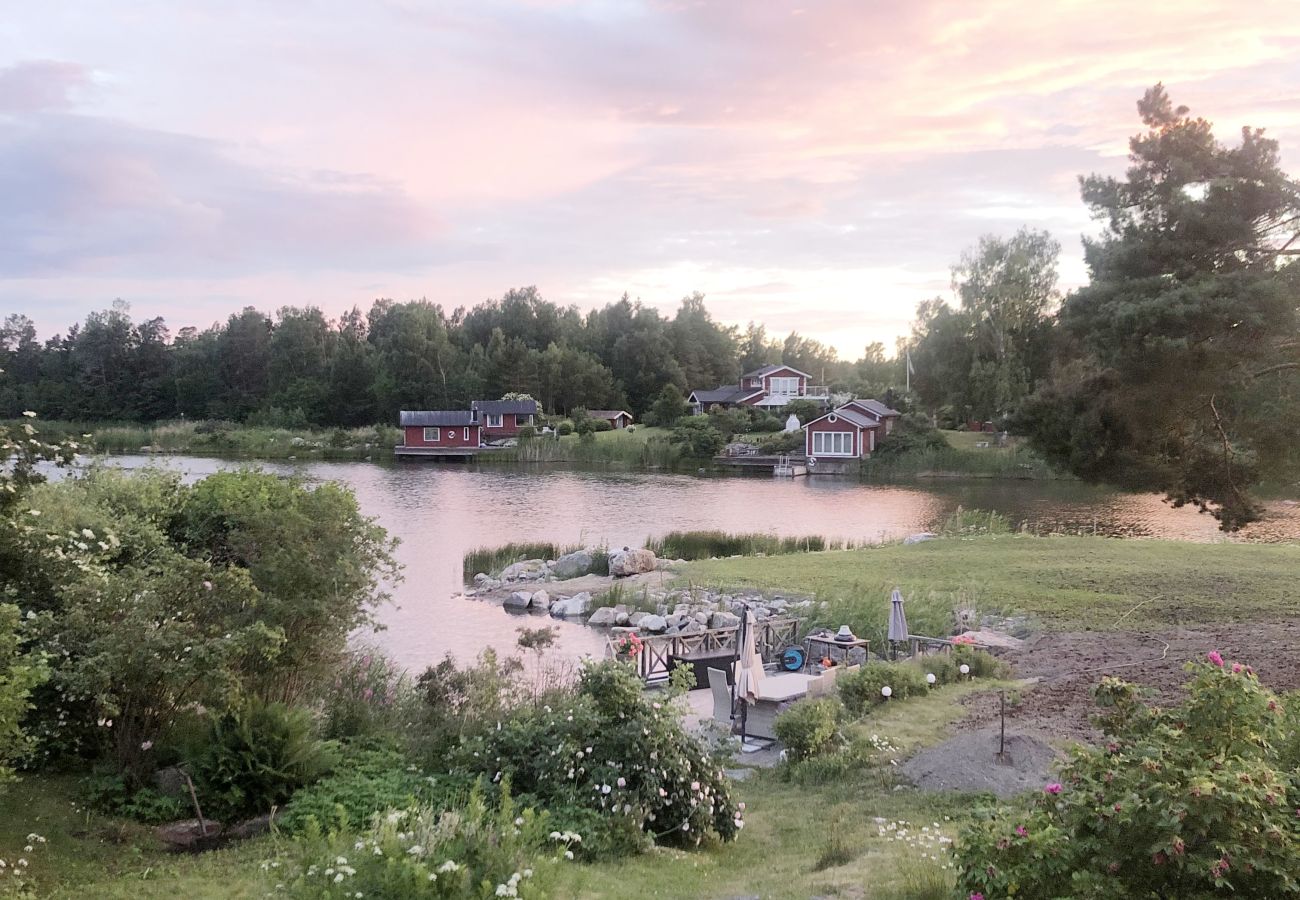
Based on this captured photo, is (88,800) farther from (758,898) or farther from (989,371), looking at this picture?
(989,371)

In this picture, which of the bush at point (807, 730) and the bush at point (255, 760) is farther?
the bush at point (807, 730)

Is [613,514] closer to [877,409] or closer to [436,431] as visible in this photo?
[877,409]

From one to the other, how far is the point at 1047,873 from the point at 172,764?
217 inches

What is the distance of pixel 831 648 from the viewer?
12.0 metres

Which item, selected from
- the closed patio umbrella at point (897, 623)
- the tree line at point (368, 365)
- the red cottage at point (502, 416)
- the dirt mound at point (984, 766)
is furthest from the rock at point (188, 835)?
the tree line at point (368, 365)

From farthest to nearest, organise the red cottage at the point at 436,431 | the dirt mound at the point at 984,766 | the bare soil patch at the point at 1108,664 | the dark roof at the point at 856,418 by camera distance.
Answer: the red cottage at the point at 436,431, the dark roof at the point at 856,418, the bare soil patch at the point at 1108,664, the dirt mound at the point at 984,766

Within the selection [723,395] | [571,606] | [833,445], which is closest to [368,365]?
[723,395]

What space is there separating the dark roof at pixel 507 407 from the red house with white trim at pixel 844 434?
21125 millimetres

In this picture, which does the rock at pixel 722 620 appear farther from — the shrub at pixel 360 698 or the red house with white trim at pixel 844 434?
the red house with white trim at pixel 844 434

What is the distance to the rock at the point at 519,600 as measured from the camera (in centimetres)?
1848

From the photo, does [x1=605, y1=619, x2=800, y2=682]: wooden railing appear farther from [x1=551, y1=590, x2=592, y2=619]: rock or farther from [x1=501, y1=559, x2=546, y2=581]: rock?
[x1=501, y1=559, x2=546, y2=581]: rock

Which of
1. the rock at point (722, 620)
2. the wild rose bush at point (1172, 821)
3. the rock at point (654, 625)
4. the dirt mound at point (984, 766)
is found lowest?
the rock at point (654, 625)

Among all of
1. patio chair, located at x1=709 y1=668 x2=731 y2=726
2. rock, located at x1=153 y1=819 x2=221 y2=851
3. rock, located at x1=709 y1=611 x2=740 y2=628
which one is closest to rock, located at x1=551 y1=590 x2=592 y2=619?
rock, located at x1=709 y1=611 x2=740 y2=628

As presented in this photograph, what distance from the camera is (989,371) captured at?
51.2 metres
